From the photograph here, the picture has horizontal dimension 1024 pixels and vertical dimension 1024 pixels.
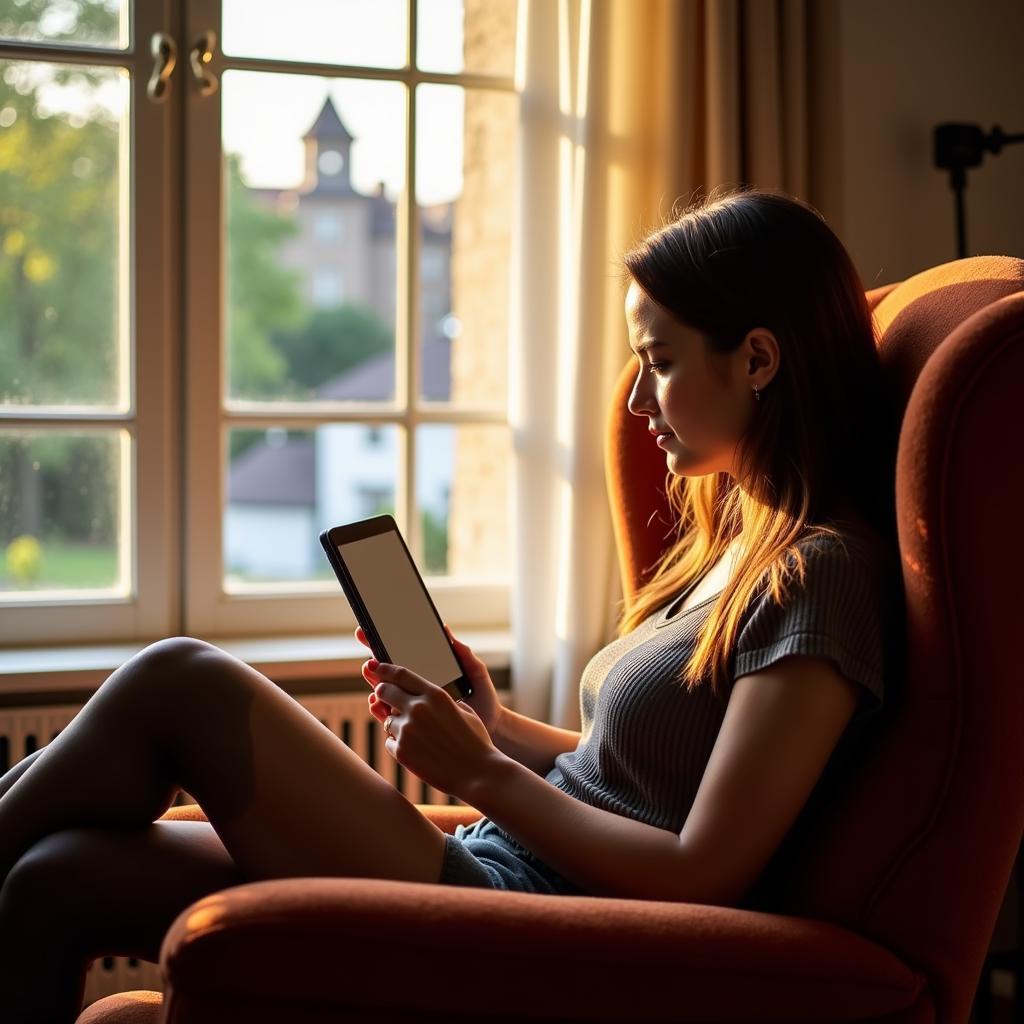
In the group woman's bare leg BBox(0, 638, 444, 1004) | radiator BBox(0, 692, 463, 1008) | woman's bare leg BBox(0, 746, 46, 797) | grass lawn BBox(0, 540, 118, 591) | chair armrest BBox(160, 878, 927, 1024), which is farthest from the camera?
grass lawn BBox(0, 540, 118, 591)

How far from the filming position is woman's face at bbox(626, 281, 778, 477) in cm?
129

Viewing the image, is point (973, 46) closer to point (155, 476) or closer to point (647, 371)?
point (647, 371)

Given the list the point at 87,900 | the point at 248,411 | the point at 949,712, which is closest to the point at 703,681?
the point at 949,712

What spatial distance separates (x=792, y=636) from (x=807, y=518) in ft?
0.55

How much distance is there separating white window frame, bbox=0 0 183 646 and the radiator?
0.66 feet

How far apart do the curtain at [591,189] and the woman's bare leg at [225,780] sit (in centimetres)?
88

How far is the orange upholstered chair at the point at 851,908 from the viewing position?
3.35 feet

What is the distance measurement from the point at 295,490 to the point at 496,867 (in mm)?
1226

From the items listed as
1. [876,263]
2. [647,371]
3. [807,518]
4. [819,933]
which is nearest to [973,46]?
[876,263]

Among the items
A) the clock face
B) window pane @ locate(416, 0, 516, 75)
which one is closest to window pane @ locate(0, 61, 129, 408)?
the clock face

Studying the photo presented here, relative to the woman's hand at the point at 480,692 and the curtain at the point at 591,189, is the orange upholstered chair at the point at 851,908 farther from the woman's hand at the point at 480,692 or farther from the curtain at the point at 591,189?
the curtain at the point at 591,189

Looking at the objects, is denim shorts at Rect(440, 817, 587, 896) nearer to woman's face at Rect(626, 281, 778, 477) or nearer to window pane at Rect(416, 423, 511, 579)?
woman's face at Rect(626, 281, 778, 477)

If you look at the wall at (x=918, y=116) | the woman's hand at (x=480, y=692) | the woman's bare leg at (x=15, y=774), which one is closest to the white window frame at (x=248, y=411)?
the wall at (x=918, y=116)

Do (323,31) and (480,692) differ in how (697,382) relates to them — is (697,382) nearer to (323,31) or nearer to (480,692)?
(480,692)
